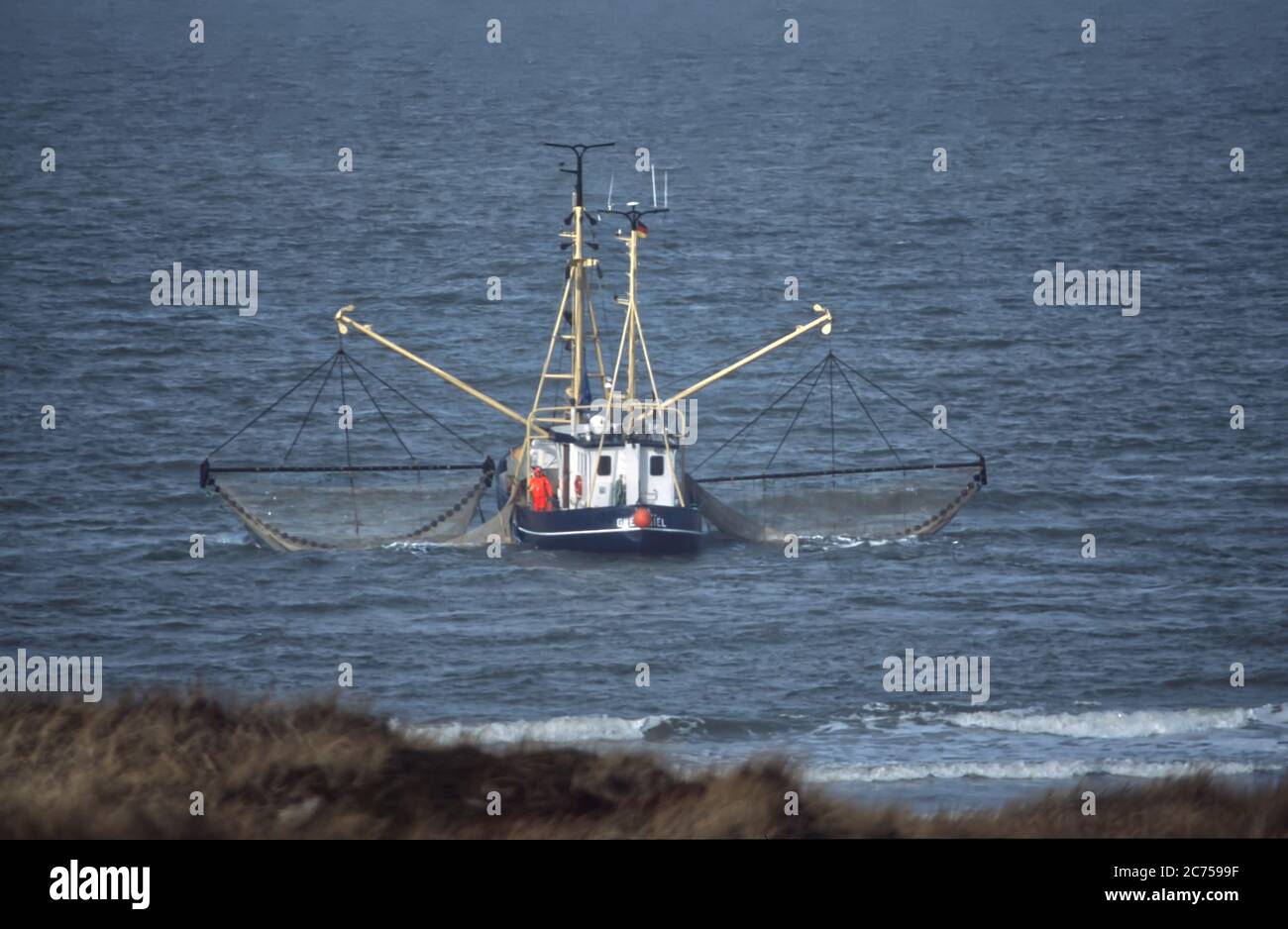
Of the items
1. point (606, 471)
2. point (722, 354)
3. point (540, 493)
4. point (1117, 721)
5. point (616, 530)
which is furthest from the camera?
point (722, 354)

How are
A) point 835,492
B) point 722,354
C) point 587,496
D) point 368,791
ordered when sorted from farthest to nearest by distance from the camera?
point 722,354 → point 835,492 → point 587,496 → point 368,791

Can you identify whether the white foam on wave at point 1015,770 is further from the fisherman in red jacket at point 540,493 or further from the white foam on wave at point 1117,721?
the fisherman in red jacket at point 540,493

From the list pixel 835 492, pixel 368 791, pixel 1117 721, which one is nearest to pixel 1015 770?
pixel 1117 721

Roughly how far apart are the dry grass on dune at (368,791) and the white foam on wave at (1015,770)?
7.15m

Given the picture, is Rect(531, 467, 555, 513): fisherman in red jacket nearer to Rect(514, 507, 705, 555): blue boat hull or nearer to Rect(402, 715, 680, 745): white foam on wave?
Rect(514, 507, 705, 555): blue boat hull

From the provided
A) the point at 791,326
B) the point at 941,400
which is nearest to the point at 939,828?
the point at 941,400

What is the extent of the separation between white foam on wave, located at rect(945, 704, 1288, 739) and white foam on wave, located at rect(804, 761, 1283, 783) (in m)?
3.80

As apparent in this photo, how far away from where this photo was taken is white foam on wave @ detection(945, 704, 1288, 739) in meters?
35.1

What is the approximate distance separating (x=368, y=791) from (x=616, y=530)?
31436mm

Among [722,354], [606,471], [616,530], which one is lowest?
[616,530]

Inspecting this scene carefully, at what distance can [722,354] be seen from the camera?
83562mm

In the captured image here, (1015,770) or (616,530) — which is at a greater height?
(616,530)

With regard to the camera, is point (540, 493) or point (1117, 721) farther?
point (540, 493)

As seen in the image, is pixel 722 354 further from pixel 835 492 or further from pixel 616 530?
pixel 616 530
